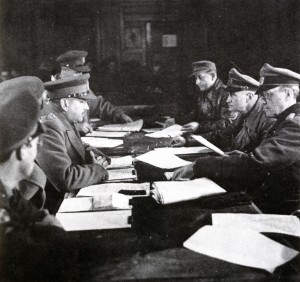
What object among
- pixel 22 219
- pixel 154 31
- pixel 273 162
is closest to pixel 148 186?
pixel 273 162

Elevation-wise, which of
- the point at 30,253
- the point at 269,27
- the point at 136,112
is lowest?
the point at 136,112

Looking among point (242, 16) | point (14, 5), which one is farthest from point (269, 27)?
point (14, 5)

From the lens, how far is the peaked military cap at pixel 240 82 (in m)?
3.35

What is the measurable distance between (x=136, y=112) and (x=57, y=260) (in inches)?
218

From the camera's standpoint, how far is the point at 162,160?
111 inches

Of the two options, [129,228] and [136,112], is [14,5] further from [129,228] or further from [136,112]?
[129,228]

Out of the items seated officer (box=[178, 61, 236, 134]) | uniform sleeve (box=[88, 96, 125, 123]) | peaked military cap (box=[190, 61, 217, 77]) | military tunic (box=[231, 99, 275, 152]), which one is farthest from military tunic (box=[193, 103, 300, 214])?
uniform sleeve (box=[88, 96, 125, 123])

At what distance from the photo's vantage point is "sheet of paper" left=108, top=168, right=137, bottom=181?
2458 mm

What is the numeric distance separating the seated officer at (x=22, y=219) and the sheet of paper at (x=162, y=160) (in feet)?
4.05

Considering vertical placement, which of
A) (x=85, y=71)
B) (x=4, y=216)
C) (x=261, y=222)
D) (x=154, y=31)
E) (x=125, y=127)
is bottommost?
(x=125, y=127)

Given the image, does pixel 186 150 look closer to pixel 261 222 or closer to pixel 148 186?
pixel 148 186

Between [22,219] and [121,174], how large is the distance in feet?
3.81

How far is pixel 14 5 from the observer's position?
22.6ft

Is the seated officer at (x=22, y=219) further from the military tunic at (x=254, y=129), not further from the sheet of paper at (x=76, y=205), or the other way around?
the military tunic at (x=254, y=129)
